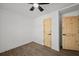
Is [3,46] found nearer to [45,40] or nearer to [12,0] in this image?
[45,40]

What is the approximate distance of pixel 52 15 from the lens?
13.8ft

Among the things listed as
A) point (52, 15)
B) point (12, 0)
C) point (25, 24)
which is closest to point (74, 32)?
point (52, 15)

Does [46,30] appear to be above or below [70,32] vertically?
above

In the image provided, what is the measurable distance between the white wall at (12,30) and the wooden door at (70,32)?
7.85ft

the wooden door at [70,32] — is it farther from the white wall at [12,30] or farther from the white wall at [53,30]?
the white wall at [12,30]

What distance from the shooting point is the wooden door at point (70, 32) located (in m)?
3.92

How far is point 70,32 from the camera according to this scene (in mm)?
4039

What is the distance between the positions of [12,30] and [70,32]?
9.38 feet

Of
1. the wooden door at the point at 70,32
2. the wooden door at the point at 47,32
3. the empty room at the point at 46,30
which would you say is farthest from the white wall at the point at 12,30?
the wooden door at the point at 70,32

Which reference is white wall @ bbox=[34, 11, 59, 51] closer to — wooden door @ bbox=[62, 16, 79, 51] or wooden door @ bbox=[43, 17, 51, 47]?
wooden door @ bbox=[43, 17, 51, 47]

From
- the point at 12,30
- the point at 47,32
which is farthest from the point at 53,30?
the point at 12,30

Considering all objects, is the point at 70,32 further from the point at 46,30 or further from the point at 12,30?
the point at 12,30

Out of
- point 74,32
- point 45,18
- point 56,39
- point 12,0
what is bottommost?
point 56,39

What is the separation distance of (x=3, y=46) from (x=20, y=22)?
170cm
